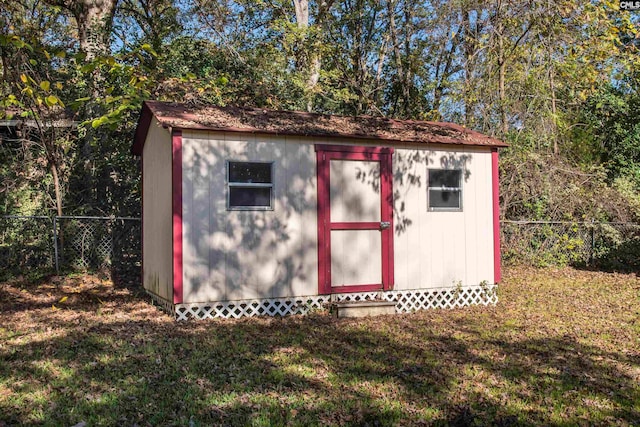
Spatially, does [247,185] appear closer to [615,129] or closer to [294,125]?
[294,125]

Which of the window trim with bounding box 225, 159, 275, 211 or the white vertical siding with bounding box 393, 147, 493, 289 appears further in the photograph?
the white vertical siding with bounding box 393, 147, 493, 289

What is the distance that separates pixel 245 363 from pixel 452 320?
11.6 ft

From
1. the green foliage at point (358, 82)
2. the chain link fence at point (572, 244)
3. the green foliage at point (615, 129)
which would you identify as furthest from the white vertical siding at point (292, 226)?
the green foliage at point (615, 129)

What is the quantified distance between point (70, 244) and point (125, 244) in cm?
106

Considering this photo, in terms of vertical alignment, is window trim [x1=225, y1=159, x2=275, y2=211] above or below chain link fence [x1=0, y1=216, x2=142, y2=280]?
above

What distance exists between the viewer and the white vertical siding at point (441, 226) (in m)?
8.81

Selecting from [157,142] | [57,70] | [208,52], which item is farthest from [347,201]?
[57,70]

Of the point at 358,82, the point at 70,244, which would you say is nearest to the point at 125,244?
the point at 70,244

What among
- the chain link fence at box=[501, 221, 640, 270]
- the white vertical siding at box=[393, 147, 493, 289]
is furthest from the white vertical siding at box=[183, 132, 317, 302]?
the chain link fence at box=[501, 221, 640, 270]

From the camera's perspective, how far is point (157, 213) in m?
8.66

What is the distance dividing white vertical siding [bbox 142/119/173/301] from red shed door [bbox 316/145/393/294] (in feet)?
6.97

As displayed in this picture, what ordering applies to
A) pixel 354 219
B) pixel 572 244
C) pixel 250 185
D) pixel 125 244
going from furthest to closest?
pixel 572 244 → pixel 125 244 → pixel 354 219 → pixel 250 185

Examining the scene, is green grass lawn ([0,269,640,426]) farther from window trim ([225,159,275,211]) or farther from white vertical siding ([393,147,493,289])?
window trim ([225,159,275,211])

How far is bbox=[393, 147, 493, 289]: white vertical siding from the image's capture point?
8.81 meters
